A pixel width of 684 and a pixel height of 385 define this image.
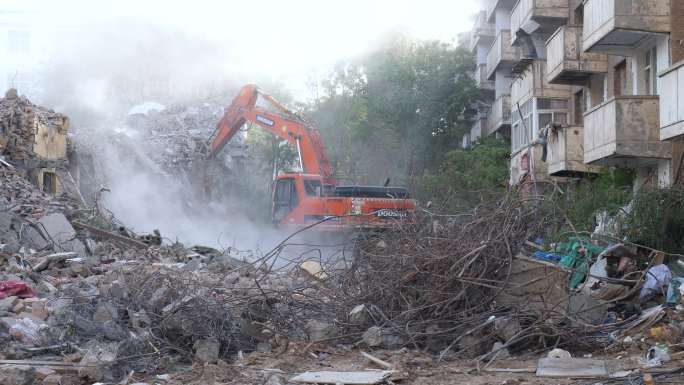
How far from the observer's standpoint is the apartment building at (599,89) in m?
14.6

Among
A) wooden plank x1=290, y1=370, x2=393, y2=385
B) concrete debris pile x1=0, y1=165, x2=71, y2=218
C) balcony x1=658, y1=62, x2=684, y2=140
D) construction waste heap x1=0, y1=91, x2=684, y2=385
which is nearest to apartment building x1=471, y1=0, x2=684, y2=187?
balcony x1=658, y1=62, x2=684, y2=140

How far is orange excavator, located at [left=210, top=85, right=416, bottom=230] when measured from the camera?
19.0 metres

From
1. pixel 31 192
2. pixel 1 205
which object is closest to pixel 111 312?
pixel 1 205

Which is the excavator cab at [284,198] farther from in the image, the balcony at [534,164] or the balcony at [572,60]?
the balcony at [572,60]

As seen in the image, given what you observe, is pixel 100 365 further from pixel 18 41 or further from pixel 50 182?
pixel 18 41

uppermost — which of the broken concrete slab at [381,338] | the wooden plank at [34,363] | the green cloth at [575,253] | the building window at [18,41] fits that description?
the building window at [18,41]

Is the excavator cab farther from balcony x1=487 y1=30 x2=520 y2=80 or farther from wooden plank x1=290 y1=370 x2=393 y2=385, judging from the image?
balcony x1=487 y1=30 x2=520 y2=80

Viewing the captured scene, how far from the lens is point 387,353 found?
7.99 metres

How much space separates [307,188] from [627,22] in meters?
8.42

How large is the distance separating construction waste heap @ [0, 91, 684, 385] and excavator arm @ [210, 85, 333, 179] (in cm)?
1194

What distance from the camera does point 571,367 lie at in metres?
7.18

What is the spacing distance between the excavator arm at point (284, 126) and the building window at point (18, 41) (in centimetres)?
3432

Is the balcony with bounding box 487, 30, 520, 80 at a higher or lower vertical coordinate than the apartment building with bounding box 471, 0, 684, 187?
higher

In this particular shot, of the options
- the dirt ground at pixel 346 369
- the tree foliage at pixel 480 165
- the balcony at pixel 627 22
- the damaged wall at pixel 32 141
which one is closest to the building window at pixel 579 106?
the tree foliage at pixel 480 165
